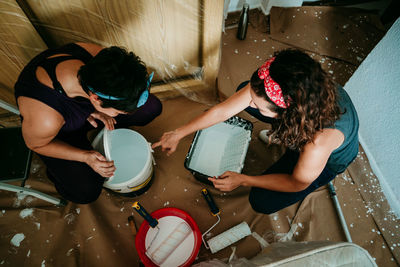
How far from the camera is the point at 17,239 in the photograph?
44.6 inches

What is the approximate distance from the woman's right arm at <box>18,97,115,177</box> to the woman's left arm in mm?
484

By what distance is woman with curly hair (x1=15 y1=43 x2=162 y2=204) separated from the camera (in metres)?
0.73

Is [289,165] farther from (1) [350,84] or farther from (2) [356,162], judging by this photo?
(1) [350,84]

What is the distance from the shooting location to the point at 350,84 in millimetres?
1385

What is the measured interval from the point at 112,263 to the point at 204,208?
0.51 m

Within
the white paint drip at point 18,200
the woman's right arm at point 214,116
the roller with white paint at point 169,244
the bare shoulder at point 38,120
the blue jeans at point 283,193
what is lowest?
the white paint drip at point 18,200

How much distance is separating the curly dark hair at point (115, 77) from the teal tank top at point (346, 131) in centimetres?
67

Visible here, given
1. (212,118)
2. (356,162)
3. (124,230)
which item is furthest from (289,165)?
(124,230)

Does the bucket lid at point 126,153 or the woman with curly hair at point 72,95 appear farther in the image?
the bucket lid at point 126,153

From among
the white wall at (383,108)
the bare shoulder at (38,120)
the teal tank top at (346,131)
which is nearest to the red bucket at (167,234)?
the bare shoulder at (38,120)

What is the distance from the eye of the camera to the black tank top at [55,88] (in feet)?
2.52

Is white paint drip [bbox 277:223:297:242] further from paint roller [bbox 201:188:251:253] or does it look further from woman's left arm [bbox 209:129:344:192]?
woman's left arm [bbox 209:129:344:192]

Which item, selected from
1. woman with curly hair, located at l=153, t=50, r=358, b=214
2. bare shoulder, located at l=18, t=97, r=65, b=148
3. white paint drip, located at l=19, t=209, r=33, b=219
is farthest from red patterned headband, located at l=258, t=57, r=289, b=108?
white paint drip, located at l=19, t=209, r=33, b=219

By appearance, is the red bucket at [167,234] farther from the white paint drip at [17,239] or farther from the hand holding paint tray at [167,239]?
the white paint drip at [17,239]
